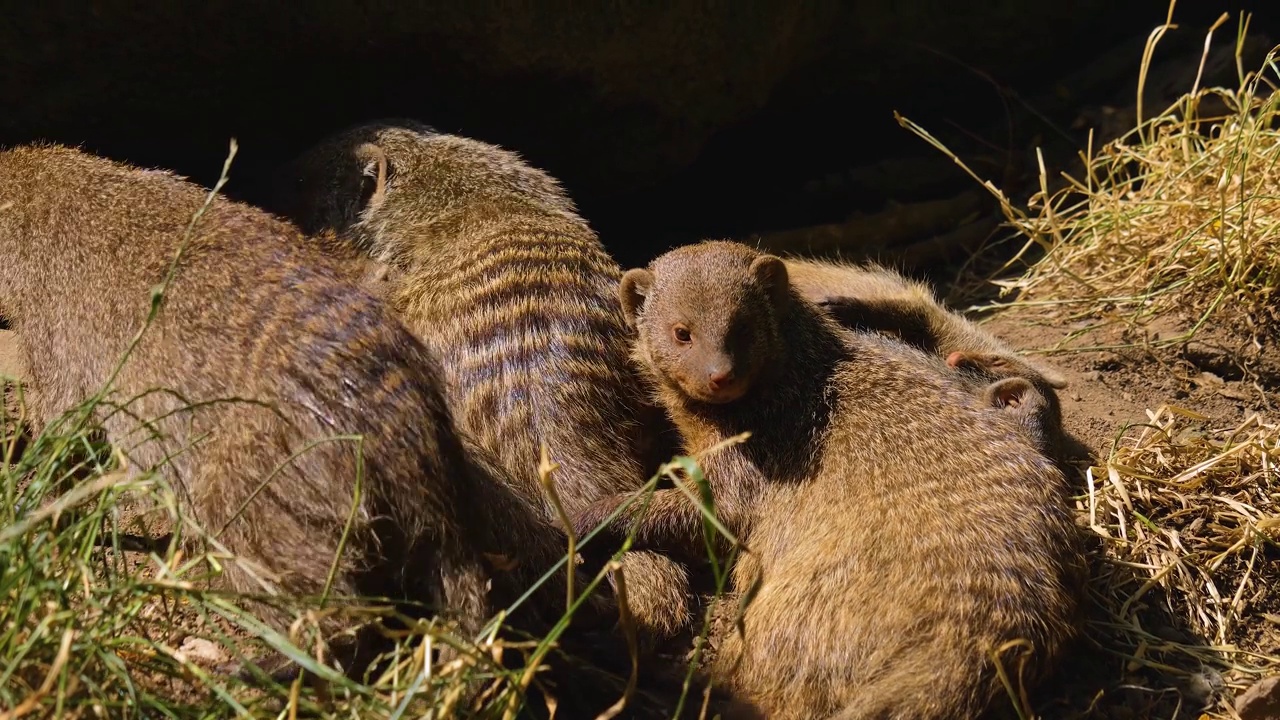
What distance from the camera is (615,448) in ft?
9.43

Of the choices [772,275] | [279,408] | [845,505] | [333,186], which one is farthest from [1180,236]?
[279,408]

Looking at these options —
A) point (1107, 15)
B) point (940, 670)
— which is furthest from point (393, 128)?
point (1107, 15)

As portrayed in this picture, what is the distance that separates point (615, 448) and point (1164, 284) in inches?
79.1

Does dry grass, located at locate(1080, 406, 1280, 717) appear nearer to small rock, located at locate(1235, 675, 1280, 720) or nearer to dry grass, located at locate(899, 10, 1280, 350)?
small rock, located at locate(1235, 675, 1280, 720)

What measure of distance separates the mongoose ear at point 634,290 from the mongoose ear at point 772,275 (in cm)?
27

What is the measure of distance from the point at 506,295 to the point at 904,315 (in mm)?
1273

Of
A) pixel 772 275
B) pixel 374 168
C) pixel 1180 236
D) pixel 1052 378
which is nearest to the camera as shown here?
pixel 772 275

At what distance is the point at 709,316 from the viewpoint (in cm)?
→ 266

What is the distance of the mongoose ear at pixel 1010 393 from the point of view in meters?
2.90

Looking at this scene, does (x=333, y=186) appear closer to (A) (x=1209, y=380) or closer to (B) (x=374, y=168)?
(B) (x=374, y=168)

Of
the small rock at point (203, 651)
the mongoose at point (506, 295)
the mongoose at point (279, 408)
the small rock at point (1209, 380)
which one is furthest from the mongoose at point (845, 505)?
the small rock at point (1209, 380)

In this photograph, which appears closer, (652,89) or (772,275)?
(772,275)

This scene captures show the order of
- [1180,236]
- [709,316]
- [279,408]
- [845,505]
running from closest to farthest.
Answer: [279,408], [845,505], [709,316], [1180,236]

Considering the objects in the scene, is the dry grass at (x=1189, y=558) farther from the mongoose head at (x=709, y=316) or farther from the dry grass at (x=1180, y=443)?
the mongoose head at (x=709, y=316)
